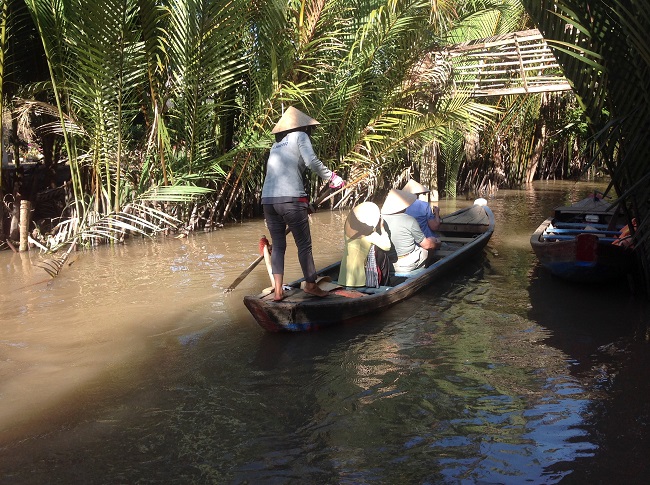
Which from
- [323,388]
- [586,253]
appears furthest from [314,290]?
[586,253]

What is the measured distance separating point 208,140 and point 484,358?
680 cm

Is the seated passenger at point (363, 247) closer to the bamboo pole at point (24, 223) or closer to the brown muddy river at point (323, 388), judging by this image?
the brown muddy river at point (323, 388)

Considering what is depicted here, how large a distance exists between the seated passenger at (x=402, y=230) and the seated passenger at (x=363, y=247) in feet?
2.61

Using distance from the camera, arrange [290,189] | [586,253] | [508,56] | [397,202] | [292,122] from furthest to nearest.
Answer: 1. [508,56]
2. [397,202]
3. [586,253]
4. [292,122]
5. [290,189]

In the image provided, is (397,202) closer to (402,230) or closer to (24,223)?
(402,230)

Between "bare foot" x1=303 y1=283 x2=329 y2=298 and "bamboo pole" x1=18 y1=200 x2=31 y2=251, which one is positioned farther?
"bamboo pole" x1=18 y1=200 x2=31 y2=251

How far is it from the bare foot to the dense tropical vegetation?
144 inches

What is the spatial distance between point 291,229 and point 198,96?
4.90m

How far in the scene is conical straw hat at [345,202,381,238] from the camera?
21.3ft

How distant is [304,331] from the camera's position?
6051 mm

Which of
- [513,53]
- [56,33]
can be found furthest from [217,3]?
[513,53]

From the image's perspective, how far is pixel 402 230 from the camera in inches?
295

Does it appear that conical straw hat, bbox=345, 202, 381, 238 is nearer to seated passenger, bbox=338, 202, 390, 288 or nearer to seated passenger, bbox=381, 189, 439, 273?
seated passenger, bbox=338, 202, 390, 288

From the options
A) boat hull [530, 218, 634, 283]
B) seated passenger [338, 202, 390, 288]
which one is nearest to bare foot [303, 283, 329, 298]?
seated passenger [338, 202, 390, 288]
